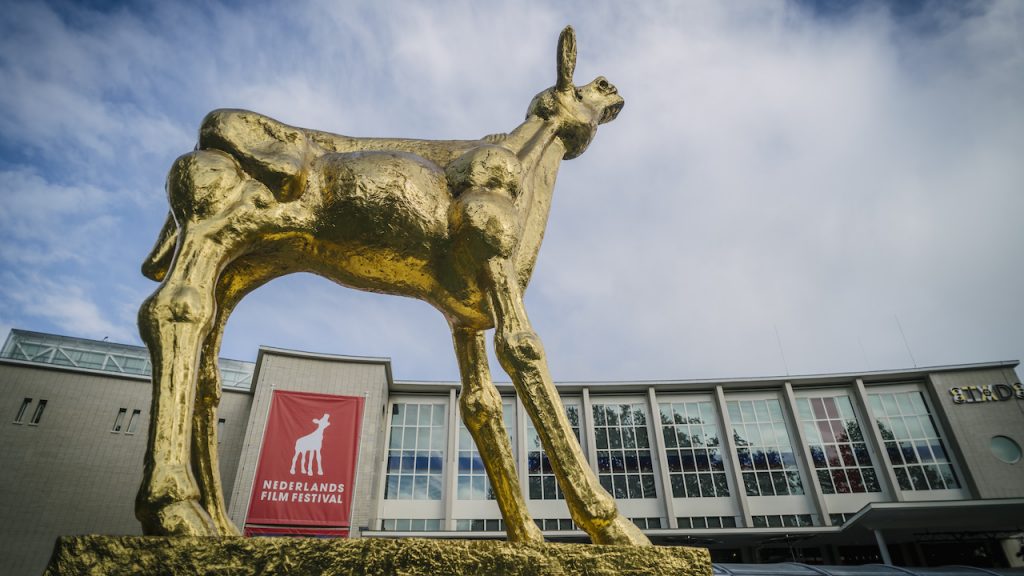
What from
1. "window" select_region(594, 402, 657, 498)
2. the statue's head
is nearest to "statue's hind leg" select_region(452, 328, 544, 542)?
the statue's head

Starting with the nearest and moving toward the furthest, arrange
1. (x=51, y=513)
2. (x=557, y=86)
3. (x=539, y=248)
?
(x=539, y=248) < (x=557, y=86) < (x=51, y=513)

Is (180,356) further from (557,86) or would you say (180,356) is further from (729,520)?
(729,520)

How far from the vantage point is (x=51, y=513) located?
24062mm

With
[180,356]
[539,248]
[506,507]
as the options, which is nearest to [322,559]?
[180,356]

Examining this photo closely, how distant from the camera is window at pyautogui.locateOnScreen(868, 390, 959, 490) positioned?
2789 cm

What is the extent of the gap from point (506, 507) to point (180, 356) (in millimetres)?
1607

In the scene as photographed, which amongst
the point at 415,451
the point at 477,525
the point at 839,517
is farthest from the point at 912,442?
the point at 415,451

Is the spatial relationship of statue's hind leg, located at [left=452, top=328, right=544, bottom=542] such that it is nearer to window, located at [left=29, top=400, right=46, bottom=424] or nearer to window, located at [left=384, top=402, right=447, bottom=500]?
window, located at [left=384, top=402, right=447, bottom=500]

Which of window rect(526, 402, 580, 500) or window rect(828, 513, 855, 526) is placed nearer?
window rect(828, 513, 855, 526)

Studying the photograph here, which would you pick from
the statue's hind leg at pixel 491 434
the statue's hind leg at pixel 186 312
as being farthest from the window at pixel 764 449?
the statue's hind leg at pixel 186 312

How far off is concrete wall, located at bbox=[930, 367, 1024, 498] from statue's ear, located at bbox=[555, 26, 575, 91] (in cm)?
3430

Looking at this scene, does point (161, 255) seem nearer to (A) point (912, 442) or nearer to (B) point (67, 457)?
(B) point (67, 457)

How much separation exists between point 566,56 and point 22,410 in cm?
3324

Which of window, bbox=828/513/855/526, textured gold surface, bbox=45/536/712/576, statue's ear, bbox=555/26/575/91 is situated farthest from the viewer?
window, bbox=828/513/855/526
